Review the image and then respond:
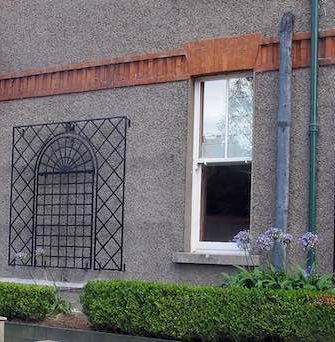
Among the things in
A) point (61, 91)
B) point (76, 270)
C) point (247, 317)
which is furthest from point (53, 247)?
point (247, 317)

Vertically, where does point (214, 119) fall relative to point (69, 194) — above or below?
above

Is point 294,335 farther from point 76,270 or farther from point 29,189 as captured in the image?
point 29,189

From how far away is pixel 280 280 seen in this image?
7926mm

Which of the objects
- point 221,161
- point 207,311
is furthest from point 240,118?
point 207,311

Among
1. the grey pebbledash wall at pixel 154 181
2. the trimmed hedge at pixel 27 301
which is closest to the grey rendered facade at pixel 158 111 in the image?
the grey pebbledash wall at pixel 154 181

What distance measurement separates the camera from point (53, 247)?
35.2 feet

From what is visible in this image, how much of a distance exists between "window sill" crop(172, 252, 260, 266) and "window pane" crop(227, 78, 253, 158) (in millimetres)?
1266

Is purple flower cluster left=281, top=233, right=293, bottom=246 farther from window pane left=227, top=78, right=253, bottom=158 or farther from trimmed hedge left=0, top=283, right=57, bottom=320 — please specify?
Answer: trimmed hedge left=0, top=283, right=57, bottom=320

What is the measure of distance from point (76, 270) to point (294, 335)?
408 centimetres

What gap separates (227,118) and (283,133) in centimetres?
105

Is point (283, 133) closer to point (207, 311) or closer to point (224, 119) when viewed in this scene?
point (224, 119)

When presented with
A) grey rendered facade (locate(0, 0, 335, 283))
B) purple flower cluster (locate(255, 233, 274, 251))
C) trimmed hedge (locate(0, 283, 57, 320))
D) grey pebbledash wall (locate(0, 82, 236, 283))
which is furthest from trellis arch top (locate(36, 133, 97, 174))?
purple flower cluster (locate(255, 233, 274, 251))

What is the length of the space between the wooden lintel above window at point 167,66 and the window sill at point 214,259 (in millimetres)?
2265

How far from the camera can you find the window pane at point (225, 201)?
9.40 meters
